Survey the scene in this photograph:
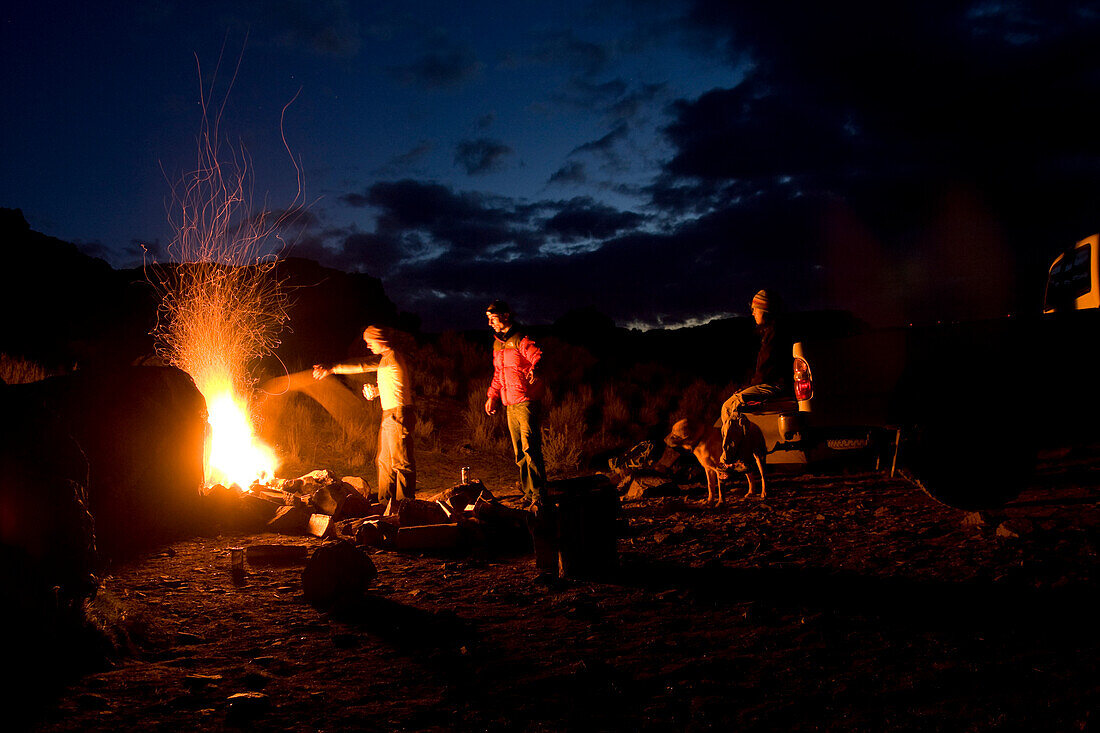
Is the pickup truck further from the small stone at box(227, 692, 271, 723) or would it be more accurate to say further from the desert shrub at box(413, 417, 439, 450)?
the desert shrub at box(413, 417, 439, 450)

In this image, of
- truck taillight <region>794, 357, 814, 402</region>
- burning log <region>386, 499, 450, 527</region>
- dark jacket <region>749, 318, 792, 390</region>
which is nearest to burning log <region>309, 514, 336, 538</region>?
burning log <region>386, 499, 450, 527</region>

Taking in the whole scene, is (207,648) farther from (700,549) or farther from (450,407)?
(450,407)

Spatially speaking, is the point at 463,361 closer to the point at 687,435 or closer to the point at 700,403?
the point at 700,403

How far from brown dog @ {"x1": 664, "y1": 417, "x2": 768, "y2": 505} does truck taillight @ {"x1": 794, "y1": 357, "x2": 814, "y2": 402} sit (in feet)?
5.51

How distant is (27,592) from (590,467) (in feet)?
29.5

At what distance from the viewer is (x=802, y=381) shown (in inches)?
217

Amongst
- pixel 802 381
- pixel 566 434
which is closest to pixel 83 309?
pixel 566 434

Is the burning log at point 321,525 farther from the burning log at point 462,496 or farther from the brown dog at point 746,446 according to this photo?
the brown dog at point 746,446

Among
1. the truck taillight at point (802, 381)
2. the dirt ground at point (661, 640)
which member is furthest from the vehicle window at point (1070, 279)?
the truck taillight at point (802, 381)

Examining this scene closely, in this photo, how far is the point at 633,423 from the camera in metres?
16.0

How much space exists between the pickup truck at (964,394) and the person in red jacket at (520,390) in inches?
107

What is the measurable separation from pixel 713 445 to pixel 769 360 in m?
1.47

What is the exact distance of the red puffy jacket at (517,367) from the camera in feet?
23.3

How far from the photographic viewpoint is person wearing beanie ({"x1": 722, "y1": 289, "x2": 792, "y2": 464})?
6344mm
